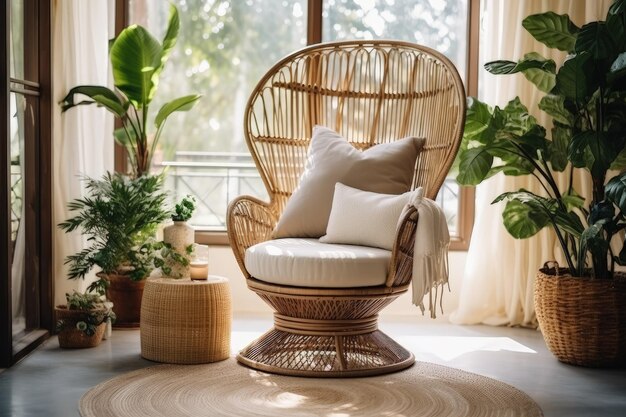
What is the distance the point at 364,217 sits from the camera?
128 inches

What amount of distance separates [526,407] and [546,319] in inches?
31.1

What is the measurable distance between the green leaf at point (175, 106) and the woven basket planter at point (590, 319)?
1793mm

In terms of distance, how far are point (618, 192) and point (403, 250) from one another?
76cm

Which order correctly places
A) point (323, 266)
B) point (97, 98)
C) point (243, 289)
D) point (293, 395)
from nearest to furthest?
point (293, 395), point (323, 266), point (97, 98), point (243, 289)

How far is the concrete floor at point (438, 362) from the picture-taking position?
276cm

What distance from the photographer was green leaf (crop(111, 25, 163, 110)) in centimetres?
388

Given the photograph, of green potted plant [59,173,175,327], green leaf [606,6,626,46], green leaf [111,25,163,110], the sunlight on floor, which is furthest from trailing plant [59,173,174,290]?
green leaf [606,6,626,46]

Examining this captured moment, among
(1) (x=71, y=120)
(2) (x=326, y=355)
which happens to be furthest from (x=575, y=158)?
(1) (x=71, y=120)

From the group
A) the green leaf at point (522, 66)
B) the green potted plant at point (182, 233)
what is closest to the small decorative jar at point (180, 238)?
the green potted plant at point (182, 233)

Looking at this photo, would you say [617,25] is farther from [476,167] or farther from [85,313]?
[85,313]

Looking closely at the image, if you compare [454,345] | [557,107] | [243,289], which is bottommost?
[454,345]

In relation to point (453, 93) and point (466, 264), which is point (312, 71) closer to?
point (453, 93)

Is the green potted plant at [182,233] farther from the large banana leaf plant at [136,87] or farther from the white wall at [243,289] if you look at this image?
the white wall at [243,289]

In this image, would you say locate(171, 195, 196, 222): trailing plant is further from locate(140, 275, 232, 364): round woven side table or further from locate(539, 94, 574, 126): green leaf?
locate(539, 94, 574, 126): green leaf
